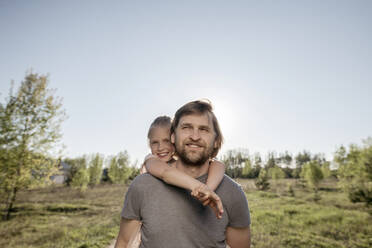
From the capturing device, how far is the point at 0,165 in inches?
383

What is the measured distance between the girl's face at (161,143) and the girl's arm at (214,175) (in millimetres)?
1085

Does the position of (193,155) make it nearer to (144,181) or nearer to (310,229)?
(144,181)

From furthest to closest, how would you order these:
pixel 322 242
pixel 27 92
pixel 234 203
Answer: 1. pixel 27 92
2. pixel 322 242
3. pixel 234 203

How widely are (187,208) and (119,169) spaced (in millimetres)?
44076

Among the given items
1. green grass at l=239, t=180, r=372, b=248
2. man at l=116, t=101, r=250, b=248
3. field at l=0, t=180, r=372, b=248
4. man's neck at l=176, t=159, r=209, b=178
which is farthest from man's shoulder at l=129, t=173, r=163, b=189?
green grass at l=239, t=180, r=372, b=248

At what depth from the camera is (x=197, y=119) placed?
2217mm

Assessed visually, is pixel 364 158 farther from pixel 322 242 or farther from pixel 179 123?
pixel 179 123

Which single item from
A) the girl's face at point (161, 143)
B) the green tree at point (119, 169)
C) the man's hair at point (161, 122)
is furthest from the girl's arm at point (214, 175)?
the green tree at point (119, 169)

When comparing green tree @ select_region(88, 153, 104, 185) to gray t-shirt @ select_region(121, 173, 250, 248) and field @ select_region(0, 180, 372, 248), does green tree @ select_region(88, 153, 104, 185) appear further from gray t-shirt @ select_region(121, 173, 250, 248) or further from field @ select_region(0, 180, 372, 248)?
gray t-shirt @ select_region(121, 173, 250, 248)

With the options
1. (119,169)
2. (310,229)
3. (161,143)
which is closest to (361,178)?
(310,229)

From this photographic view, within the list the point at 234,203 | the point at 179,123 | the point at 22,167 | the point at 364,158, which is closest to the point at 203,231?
the point at 234,203

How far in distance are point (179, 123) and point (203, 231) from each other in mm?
1150

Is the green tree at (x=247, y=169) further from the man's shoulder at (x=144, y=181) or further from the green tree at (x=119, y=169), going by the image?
the man's shoulder at (x=144, y=181)

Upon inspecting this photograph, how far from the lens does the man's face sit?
2109 millimetres
